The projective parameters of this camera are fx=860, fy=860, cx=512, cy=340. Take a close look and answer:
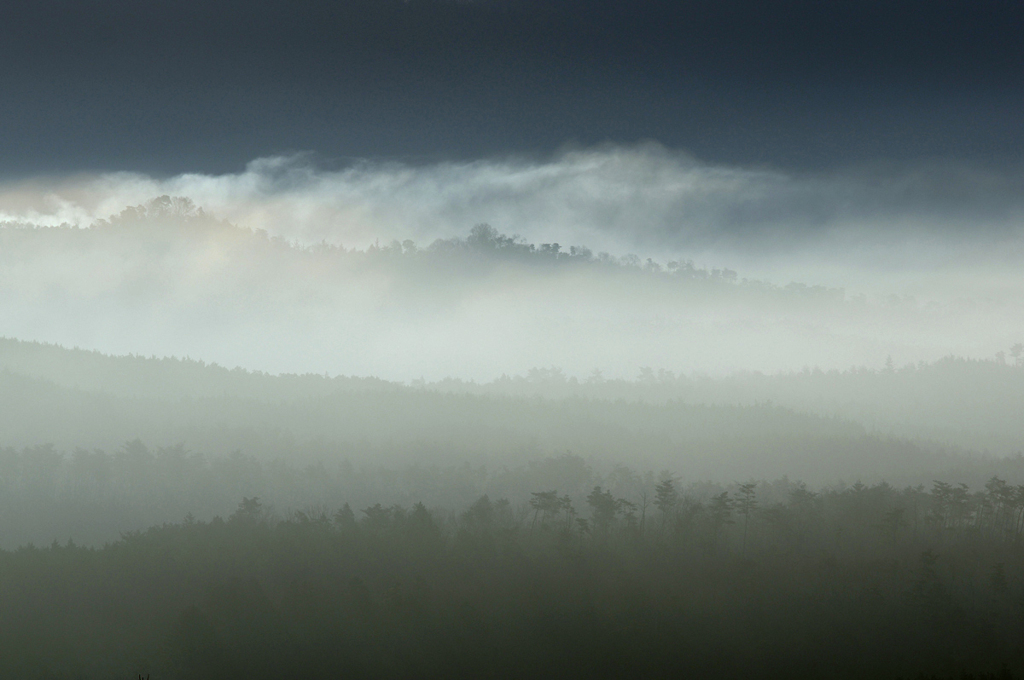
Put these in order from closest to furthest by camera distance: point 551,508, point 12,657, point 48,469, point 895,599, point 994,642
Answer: point 12,657
point 994,642
point 895,599
point 551,508
point 48,469

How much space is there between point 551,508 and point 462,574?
25.2 m

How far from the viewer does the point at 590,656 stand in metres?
144

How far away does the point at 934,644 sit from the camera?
476ft

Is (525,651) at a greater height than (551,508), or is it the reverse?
(551,508)

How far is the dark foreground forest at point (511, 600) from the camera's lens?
136875 millimetres

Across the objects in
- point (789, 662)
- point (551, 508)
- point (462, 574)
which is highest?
point (551, 508)

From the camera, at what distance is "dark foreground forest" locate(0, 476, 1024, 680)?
137 m

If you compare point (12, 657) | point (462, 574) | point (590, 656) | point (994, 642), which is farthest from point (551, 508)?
point (12, 657)

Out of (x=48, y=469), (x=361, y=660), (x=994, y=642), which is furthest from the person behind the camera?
(x=48, y=469)

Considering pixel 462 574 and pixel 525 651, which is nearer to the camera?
pixel 525 651

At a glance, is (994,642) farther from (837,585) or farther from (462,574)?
(462,574)

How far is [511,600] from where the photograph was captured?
15600cm

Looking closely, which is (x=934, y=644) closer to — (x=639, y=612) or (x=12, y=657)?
(x=639, y=612)

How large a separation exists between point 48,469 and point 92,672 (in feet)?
270
